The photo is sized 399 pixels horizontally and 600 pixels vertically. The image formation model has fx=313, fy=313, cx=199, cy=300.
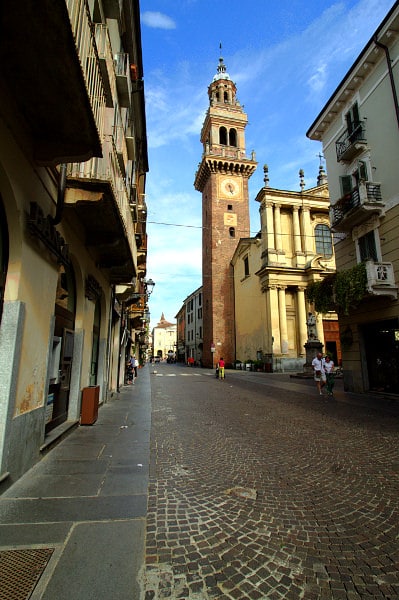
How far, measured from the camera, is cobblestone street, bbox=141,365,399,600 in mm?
2135

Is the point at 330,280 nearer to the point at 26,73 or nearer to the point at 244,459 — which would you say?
the point at 244,459

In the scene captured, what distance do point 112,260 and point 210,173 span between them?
35.3 m

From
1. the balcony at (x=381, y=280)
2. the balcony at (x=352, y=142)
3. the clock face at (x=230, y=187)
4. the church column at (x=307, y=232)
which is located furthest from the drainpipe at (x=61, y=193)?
the clock face at (x=230, y=187)

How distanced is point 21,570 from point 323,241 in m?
33.7

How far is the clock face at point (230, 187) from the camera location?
40000 mm

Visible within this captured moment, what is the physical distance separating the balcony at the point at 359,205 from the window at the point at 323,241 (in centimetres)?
1826

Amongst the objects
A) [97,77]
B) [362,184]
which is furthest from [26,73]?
[362,184]

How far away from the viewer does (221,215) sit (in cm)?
3947

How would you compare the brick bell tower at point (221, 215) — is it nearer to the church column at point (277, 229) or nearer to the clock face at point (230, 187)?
the clock face at point (230, 187)

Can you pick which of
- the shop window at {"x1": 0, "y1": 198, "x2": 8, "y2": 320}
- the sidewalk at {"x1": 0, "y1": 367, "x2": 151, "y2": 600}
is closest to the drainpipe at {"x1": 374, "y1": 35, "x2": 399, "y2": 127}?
the shop window at {"x1": 0, "y1": 198, "x2": 8, "y2": 320}

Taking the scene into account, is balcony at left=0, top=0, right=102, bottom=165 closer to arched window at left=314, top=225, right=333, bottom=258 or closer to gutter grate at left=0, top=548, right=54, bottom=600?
gutter grate at left=0, top=548, right=54, bottom=600

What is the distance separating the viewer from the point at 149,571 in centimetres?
221

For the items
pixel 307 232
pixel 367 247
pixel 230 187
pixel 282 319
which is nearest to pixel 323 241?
pixel 307 232

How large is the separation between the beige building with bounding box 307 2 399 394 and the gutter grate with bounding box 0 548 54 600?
12104 millimetres
